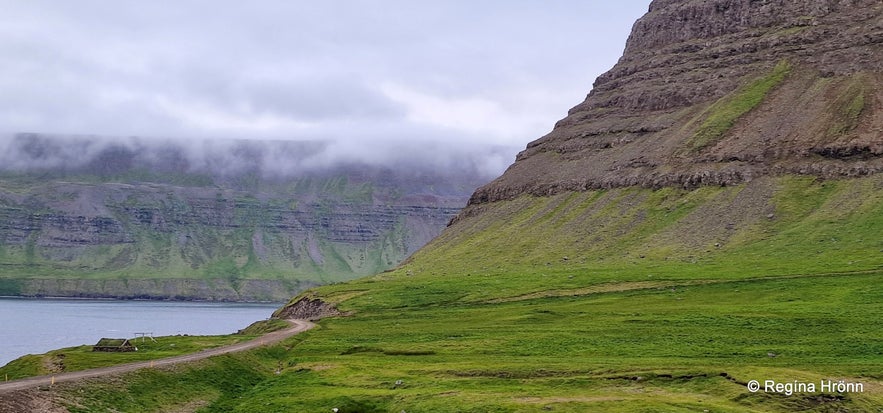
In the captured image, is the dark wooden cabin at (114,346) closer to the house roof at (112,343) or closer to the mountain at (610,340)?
the house roof at (112,343)

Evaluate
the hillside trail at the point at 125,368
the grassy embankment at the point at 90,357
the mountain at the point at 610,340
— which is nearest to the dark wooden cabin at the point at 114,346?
the grassy embankment at the point at 90,357

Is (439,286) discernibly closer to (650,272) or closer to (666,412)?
(650,272)

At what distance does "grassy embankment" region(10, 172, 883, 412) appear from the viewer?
79750mm

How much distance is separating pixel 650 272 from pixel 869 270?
116 feet

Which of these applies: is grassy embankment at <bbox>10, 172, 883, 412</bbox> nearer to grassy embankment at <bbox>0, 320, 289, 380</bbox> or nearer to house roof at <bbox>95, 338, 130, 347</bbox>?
grassy embankment at <bbox>0, 320, 289, 380</bbox>

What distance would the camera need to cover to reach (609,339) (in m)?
113

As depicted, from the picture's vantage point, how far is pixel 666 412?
69750 millimetres

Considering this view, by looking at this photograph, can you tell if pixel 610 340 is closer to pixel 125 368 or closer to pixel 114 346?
pixel 125 368

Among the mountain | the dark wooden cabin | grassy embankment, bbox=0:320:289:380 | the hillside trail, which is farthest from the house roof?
the mountain

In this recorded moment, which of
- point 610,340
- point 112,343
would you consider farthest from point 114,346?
point 610,340

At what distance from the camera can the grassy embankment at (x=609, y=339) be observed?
79.8 meters

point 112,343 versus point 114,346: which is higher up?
point 112,343

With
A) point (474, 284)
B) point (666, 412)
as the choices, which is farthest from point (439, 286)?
point (666, 412)

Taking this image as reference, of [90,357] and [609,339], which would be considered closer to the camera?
[90,357]
